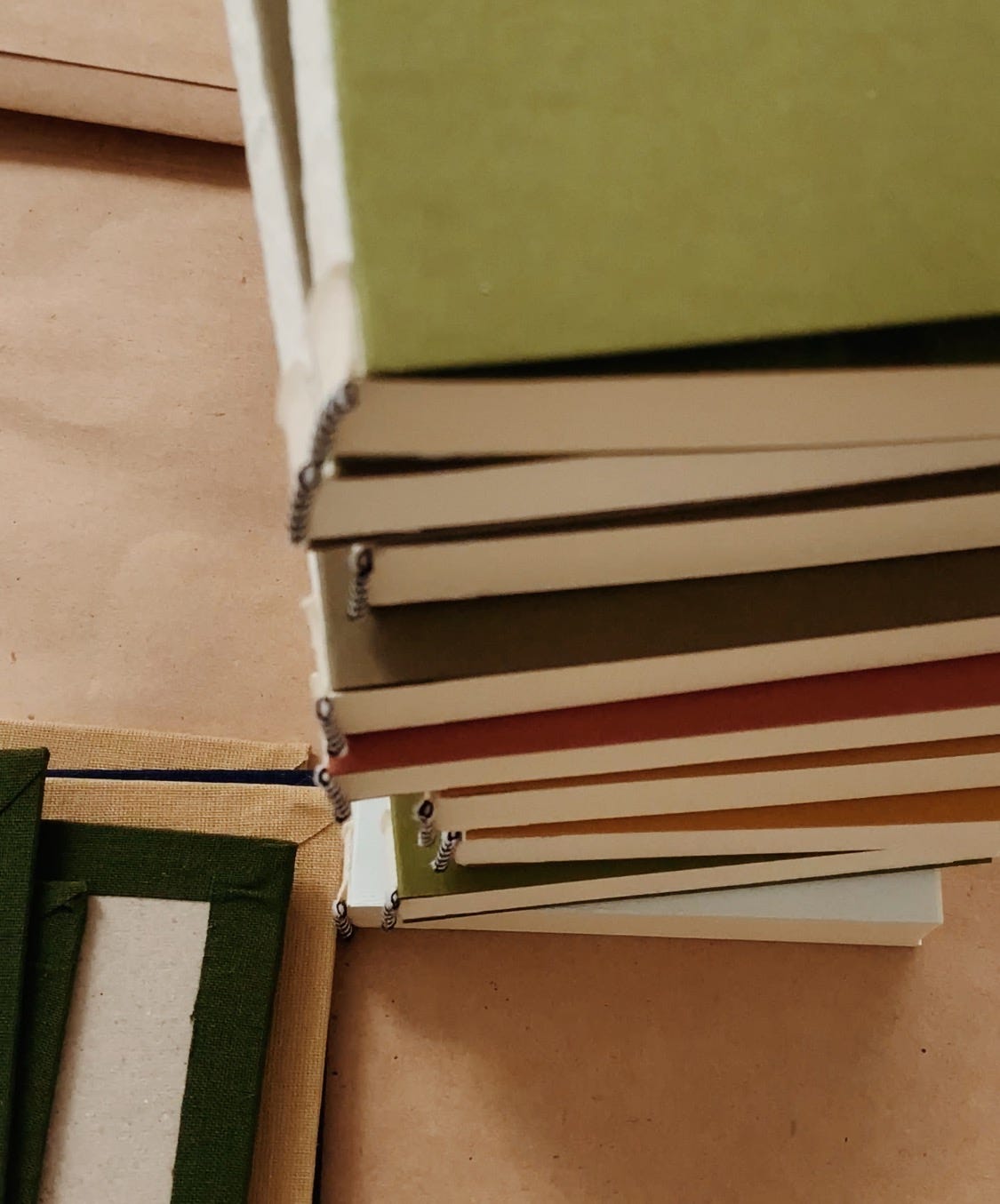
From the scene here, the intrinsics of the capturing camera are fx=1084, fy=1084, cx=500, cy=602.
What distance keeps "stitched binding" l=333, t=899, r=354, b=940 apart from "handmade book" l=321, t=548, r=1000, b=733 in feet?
0.97

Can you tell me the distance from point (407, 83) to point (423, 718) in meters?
0.18

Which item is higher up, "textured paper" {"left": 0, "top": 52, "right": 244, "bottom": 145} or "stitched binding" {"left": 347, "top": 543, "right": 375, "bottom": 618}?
"textured paper" {"left": 0, "top": 52, "right": 244, "bottom": 145}

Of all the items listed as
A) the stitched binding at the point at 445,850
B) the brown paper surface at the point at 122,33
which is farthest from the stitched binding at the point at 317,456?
the brown paper surface at the point at 122,33

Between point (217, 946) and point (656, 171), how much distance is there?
0.45 meters

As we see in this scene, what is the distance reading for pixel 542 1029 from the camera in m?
0.61

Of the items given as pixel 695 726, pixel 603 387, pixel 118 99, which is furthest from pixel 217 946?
pixel 118 99

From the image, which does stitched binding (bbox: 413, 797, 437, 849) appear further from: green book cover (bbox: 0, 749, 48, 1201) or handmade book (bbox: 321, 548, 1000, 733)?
green book cover (bbox: 0, 749, 48, 1201)

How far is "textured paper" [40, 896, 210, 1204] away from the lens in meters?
0.53

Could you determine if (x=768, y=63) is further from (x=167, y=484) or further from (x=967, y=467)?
(x=167, y=484)

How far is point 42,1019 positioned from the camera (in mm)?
534

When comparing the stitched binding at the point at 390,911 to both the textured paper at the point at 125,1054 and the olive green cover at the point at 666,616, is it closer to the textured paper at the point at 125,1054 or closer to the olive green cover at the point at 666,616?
the textured paper at the point at 125,1054

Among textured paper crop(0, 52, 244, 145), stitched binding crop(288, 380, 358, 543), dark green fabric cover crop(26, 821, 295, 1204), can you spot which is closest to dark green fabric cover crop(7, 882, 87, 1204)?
dark green fabric cover crop(26, 821, 295, 1204)

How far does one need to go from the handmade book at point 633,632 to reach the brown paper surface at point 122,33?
1.66 feet

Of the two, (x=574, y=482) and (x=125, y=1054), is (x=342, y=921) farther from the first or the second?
(x=574, y=482)
